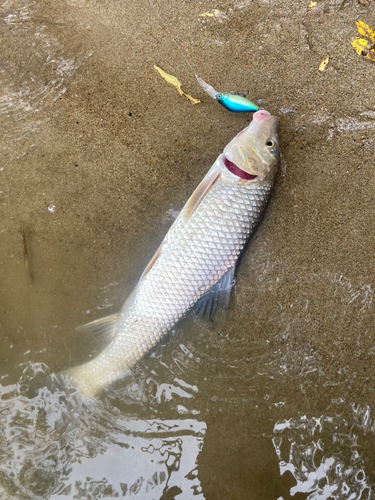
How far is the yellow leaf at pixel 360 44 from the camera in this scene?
3.07m

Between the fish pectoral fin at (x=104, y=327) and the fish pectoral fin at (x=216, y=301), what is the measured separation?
→ 0.62 meters

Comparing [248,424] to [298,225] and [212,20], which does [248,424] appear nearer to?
[298,225]

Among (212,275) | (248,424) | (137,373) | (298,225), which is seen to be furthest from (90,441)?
(298,225)

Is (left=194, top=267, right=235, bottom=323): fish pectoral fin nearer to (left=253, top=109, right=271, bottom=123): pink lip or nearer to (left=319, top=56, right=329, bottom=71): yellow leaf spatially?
(left=253, top=109, right=271, bottom=123): pink lip

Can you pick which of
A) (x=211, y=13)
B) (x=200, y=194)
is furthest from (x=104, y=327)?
(x=211, y=13)

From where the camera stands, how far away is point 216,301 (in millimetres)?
2764

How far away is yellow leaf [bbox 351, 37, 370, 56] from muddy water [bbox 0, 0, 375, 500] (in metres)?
0.07

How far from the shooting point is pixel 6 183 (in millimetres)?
2920

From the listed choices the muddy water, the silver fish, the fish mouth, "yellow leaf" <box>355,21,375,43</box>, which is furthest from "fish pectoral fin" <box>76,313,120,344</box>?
"yellow leaf" <box>355,21,375,43</box>

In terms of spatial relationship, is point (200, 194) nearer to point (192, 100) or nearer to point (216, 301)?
point (216, 301)

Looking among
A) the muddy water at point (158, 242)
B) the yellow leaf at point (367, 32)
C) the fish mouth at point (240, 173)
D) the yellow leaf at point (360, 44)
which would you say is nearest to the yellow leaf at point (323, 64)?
the muddy water at point (158, 242)

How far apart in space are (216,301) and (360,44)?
2.50 meters

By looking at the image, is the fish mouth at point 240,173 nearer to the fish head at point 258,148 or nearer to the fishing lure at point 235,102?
the fish head at point 258,148

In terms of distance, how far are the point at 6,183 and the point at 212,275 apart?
1826 mm
